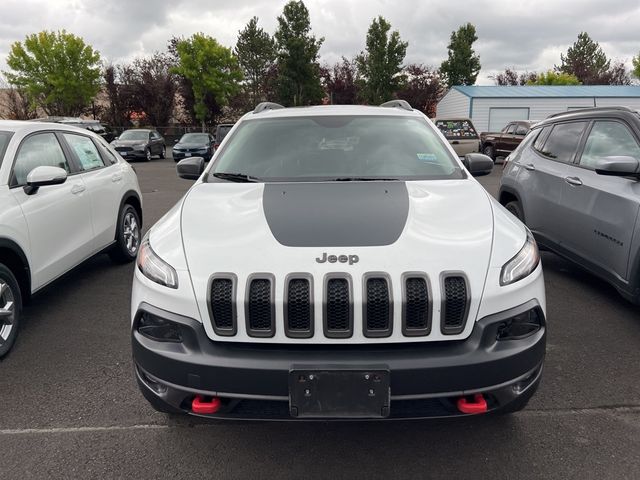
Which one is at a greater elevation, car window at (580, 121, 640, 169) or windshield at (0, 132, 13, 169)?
windshield at (0, 132, 13, 169)

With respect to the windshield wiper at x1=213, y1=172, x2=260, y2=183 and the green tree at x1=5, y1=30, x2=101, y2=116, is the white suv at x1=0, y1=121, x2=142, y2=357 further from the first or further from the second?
the green tree at x1=5, y1=30, x2=101, y2=116

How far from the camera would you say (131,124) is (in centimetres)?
4106

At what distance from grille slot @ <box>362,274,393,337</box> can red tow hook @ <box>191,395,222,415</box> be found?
0.70 meters

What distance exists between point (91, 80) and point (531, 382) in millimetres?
41690

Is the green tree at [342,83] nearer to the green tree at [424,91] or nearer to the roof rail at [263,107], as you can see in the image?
the green tree at [424,91]

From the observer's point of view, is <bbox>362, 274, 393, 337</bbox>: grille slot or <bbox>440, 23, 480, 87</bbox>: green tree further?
<bbox>440, 23, 480, 87</bbox>: green tree

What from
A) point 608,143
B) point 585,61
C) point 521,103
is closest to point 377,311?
point 608,143

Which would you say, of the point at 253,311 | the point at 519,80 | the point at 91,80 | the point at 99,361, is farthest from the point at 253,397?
the point at 519,80

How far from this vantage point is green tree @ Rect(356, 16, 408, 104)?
39688 mm

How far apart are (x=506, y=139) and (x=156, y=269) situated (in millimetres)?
19100

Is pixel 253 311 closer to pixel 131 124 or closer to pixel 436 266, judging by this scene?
pixel 436 266

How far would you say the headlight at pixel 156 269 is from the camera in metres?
2.20

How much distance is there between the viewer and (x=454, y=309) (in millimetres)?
2068

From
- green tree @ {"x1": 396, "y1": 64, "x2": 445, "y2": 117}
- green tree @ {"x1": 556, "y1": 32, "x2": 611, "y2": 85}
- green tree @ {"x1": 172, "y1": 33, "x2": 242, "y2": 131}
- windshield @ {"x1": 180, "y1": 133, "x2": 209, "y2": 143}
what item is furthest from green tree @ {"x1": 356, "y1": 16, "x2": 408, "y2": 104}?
green tree @ {"x1": 556, "y1": 32, "x2": 611, "y2": 85}
